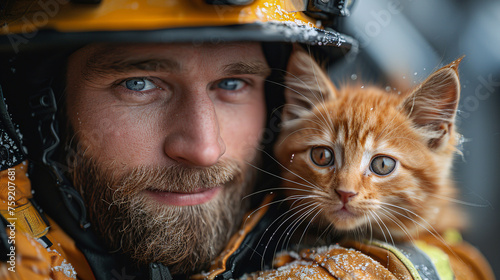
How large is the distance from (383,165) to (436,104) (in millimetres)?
181

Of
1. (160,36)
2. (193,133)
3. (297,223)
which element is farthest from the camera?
(297,223)

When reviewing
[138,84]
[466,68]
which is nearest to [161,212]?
[138,84]

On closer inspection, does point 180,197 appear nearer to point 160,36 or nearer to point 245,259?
point 245,259

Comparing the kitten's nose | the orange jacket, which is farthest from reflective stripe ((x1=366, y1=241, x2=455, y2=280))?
the kitten's nose

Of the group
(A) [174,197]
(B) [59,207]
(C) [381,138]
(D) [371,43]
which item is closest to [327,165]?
(C) [381,138]

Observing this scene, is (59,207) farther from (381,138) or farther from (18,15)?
(381,138)

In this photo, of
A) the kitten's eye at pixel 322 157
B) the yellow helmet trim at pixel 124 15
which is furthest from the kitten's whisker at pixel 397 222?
the yellow helmet trim at pixel 124 15

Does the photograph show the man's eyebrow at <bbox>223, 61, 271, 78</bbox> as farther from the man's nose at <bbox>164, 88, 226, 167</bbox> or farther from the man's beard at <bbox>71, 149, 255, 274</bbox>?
the man's beard at <bbox>71, 149, 255, 274</bbox>

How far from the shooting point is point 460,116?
A: 0.89 metres

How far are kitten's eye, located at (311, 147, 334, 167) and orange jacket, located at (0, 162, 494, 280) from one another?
20 centimetres

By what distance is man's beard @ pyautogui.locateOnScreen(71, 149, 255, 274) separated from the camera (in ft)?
3.00

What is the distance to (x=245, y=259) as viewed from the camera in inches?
39.1

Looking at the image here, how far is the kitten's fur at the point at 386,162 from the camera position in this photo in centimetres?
84

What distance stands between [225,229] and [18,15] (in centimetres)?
73
